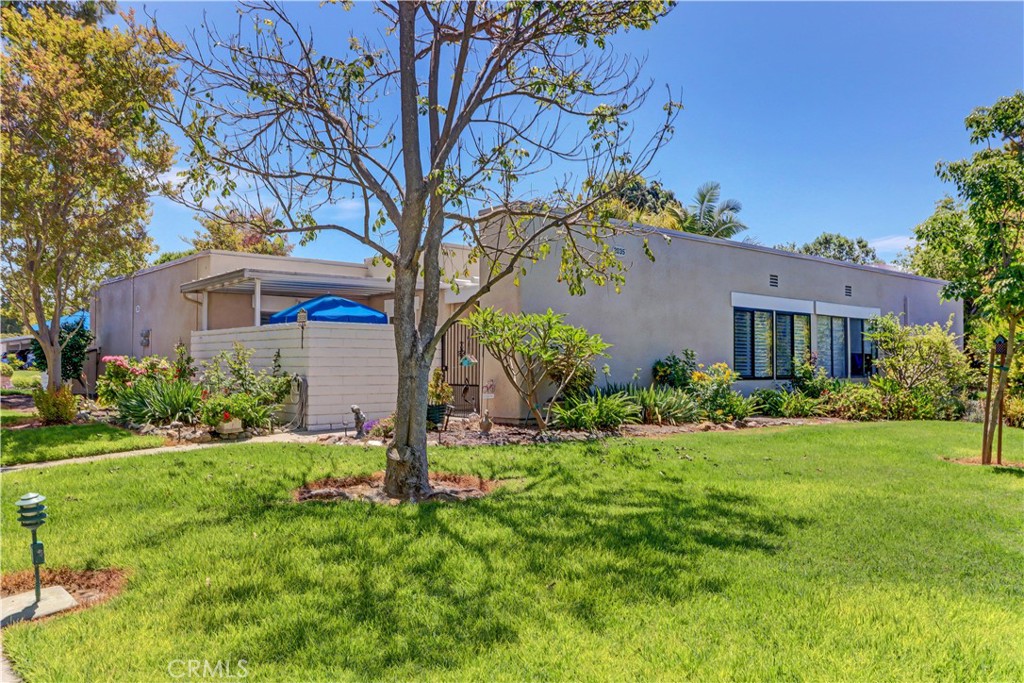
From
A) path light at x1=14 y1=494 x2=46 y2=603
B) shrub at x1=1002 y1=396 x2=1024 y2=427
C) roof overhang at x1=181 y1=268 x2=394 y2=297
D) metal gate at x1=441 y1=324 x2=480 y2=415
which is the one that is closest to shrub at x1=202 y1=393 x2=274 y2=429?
roof overhang at x1=181 y1=268 x2=394 y2=297

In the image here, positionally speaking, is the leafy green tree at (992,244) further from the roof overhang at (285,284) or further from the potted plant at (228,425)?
the potted plant at (228,425)

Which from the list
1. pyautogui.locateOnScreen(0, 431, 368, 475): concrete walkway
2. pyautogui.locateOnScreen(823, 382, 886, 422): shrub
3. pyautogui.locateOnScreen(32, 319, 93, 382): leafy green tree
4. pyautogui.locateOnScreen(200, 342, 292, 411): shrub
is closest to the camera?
pyautogui.locateOnScreen(0, 431, 368, 475): concrete walkway

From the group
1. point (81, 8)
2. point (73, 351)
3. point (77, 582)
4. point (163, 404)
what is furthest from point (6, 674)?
point (73, 351)

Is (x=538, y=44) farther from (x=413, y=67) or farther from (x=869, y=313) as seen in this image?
(x=869, y=313)

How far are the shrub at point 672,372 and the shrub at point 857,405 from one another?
3.82 metres

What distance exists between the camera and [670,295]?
1443cm

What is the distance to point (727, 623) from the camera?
3.44 m

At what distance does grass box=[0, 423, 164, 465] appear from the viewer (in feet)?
28.5

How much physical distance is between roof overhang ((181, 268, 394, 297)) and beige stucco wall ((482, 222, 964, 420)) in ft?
10.5

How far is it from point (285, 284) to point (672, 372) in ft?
29.0

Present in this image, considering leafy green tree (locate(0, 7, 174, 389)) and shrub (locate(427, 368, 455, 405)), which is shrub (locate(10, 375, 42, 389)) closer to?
leafy green tree (locate(0, 7, 174, 389))

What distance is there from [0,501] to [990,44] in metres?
14.1

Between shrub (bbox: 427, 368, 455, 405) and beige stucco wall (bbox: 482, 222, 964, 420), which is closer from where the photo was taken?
shrub (bbox: 427, 368, 455, 405)

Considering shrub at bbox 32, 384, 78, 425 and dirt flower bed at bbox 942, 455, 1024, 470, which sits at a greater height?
shrub at bbox 32, 384, 78, 425
